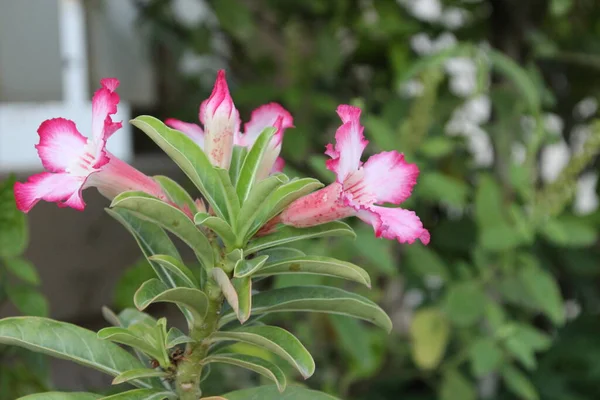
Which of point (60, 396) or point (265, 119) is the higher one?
point (265, 119)

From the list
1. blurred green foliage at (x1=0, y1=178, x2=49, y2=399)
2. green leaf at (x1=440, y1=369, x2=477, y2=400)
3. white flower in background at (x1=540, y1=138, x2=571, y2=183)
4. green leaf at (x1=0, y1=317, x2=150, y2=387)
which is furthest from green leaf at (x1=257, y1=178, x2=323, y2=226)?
white flower in background at (x1=540, y1=138, x2=571, y2=183)

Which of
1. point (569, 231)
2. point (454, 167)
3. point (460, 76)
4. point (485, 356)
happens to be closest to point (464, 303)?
point (485, 356)

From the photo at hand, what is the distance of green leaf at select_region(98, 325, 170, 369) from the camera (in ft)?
1.06

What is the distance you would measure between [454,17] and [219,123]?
3.57 ft

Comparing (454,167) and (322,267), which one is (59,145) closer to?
(322,267)

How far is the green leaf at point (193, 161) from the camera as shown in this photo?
0.31m

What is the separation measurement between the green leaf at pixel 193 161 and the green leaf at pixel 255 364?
0.24 ft

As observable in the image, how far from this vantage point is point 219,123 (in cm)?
34

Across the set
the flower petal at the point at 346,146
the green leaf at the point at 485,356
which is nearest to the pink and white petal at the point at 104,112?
the flower petal at the point at 346,146

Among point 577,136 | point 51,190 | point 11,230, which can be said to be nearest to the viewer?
point 51,190

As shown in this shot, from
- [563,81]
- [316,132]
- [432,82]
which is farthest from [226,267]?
[563,81]

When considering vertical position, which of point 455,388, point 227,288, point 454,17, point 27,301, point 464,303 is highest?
point 454,17

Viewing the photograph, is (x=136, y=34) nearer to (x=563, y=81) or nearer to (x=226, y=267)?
(x=563, y=81)

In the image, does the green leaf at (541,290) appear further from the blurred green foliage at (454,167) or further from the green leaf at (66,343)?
the green leaf at (66,343)
